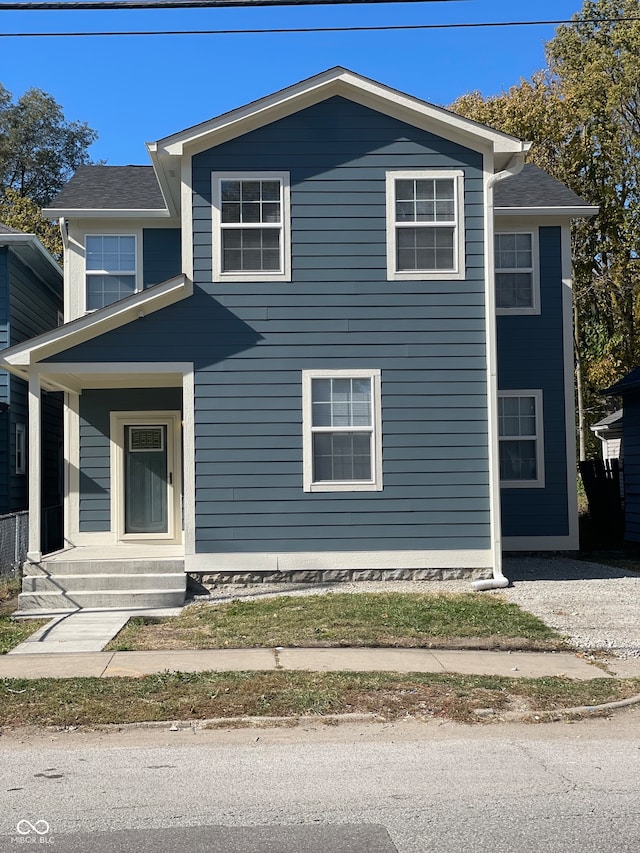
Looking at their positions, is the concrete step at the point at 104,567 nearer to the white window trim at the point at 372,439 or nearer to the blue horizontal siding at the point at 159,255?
the white window trim at the point at 372,439

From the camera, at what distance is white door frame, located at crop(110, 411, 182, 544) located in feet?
52.6

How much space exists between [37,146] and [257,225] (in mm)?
32770

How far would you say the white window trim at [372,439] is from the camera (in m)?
13.7

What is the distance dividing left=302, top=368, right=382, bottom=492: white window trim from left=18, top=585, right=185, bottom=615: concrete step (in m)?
2.54

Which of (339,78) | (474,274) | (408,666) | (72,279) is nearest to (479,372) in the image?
(474,274)

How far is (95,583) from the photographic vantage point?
13.0 metres

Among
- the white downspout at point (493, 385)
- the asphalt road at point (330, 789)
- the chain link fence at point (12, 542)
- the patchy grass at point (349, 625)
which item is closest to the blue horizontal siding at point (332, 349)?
the white downspout at point (493, 385)

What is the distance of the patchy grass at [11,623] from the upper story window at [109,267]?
17.2 ft

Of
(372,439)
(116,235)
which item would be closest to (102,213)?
(116,235)

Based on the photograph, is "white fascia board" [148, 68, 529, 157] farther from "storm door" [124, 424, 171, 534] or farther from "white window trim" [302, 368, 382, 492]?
"storm door" [124, 424, 171, 534]

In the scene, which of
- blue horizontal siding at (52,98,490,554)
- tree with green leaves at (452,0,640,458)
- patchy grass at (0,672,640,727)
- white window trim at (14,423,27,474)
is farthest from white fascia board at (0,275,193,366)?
tree with green leaves at (452,0,640,458)

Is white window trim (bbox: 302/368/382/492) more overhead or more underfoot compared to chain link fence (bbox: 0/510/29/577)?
more overhead

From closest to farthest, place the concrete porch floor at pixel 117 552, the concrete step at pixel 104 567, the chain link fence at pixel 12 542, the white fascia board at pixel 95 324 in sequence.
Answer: the concrete step at pixel 104 567 < the white fascia board at pixel 95 324 < the concrete porch floor at pixel 117 552 < the chain link fence at pixel 12 542

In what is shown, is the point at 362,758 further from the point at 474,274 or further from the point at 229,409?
the point at 474,274
